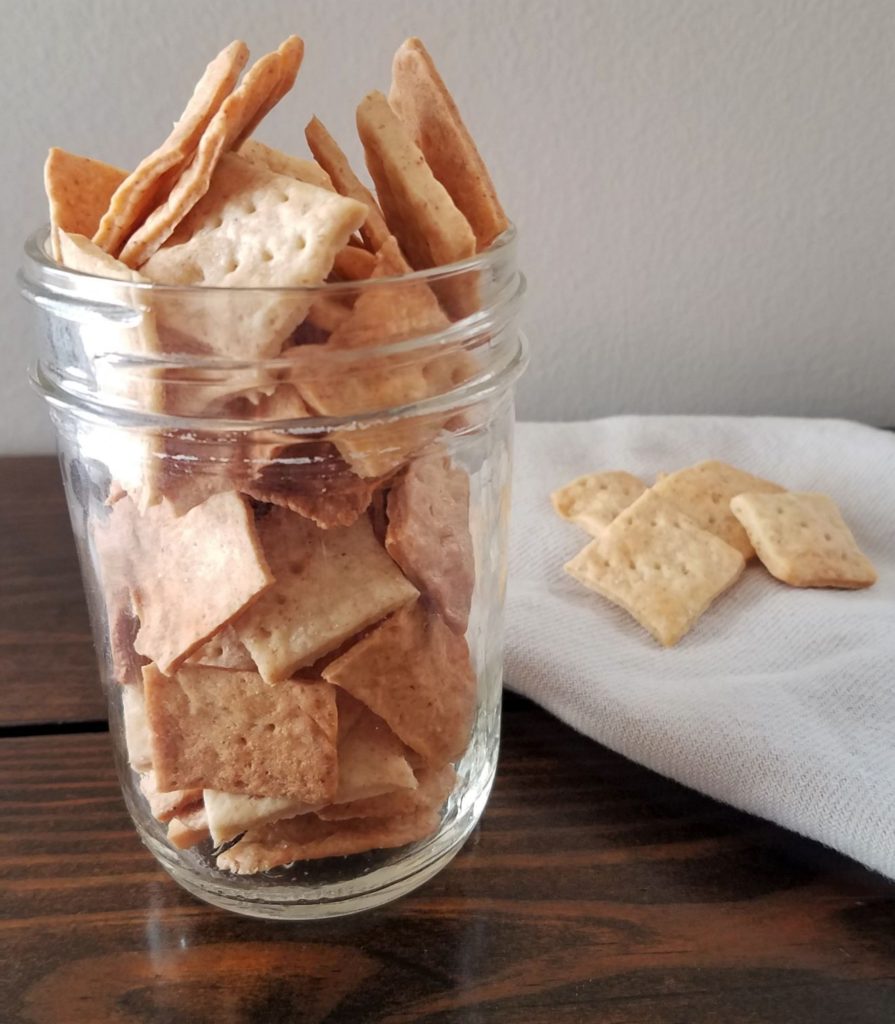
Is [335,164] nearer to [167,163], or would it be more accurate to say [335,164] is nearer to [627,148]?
[167,163]

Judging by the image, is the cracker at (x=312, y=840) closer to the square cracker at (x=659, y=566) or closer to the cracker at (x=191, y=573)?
the cracker at (x=191, y=573)

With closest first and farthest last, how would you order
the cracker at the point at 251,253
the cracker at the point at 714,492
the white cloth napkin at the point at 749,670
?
the cracker at the point at 251,253, the white cloth napkin at the point at 749,670, the cracker at the point at 714,492

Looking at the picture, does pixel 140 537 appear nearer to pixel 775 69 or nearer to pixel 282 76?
pixel 282 76

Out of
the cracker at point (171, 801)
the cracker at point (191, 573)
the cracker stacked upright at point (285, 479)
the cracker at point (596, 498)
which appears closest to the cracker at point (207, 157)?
the cracker stacked upright at point (285, 479)

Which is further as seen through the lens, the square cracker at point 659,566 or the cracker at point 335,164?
the square cracker at point 659,566

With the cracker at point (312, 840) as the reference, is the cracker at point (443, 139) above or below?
above

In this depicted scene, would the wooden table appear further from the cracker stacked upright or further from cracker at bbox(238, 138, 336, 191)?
cracker at bbox(238, 138, 336, 191)

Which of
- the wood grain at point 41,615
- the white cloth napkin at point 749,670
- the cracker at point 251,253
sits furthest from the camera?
the wood grain at point 41,615

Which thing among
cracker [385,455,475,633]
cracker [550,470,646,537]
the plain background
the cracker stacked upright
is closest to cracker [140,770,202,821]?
the cracker stacked upright

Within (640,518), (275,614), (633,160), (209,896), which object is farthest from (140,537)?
(633,160)
